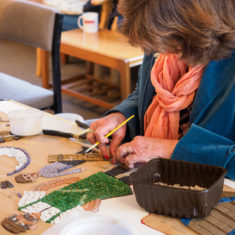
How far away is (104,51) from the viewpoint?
3334 mm

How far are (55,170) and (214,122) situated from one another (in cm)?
48

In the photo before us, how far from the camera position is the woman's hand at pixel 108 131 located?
1.44 metres

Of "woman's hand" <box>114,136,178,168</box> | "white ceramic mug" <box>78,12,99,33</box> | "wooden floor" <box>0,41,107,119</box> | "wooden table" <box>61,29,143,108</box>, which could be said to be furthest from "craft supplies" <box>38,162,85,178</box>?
"white ceramic mug" <box>78,12,99,33</box>

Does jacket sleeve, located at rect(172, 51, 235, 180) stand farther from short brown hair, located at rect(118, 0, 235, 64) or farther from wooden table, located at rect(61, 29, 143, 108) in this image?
wooden table, located at rect(61, 29, 143, 108)

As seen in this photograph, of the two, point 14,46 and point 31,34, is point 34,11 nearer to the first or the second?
point 31,34

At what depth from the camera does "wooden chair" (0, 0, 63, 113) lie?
8.45 ft

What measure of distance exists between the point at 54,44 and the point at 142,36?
155 centimetres

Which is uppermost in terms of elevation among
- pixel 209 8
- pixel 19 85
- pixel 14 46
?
pixel 209 8

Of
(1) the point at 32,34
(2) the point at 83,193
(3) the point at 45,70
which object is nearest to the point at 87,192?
(2) the point at 83,193

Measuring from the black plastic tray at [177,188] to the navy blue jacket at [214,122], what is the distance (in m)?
0.10

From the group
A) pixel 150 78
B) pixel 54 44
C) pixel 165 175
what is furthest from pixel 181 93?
pixel 54 44

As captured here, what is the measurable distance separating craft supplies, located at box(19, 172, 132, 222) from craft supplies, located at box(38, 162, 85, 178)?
70mm

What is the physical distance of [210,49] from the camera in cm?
117

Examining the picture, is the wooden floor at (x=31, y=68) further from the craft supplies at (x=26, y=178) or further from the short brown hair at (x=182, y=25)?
the short brown hair at (x=182, y=25)
